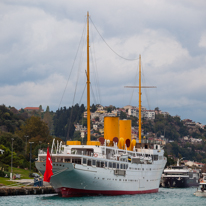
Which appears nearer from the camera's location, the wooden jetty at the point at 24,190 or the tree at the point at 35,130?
the wooden jetty at the point at 24,190

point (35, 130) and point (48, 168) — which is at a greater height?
point (35, 130)

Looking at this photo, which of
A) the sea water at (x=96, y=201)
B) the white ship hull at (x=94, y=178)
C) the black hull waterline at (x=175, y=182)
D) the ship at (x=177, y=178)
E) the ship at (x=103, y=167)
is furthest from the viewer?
the ship at (x=177, y=178)

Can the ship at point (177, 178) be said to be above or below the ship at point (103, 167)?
below

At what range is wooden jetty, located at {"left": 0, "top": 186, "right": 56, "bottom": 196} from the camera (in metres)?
63.2

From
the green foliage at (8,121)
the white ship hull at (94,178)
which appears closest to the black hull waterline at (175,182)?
the white ship hull at (94,178)

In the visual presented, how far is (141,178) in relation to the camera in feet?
226

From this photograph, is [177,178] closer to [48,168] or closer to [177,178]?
[177,178]

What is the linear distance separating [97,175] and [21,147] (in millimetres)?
60478

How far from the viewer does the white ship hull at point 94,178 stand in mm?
57375

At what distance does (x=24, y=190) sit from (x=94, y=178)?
506 inches

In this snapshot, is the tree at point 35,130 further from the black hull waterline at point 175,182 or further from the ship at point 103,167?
the ship at point 103,167

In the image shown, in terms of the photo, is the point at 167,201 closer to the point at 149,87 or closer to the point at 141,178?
the point at 141,178

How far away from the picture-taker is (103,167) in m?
60.5

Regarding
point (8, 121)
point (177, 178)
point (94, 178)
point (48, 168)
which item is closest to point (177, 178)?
point (177, 178)
